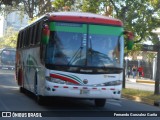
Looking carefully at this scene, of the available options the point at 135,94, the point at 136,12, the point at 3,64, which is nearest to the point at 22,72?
the point at 135,94

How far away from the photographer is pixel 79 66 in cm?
1426

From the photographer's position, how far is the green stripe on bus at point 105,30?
48.2 feet

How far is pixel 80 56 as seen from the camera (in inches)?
566

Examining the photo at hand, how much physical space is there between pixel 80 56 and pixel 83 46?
347mm

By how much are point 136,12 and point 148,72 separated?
118 feet

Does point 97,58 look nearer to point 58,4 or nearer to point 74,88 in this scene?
point 74,88

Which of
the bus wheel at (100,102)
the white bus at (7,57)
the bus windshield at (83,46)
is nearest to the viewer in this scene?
the bus windshield at (83,46)

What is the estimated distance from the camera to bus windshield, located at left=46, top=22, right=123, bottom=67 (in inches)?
563

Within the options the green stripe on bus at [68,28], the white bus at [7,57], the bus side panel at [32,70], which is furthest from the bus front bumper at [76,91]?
the white bus at [7,57]

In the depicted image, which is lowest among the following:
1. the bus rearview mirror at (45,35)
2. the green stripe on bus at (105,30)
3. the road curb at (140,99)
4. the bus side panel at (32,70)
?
the road curb at (140,99)

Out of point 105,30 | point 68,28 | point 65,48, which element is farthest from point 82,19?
point 65,48

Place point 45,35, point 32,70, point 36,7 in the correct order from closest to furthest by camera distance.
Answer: point 45,35 < point 32,70 < point 36,7

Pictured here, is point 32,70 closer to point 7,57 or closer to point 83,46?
point 83,46

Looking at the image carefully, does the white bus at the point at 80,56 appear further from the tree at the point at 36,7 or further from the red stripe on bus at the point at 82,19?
the tree at the point at 36,7
